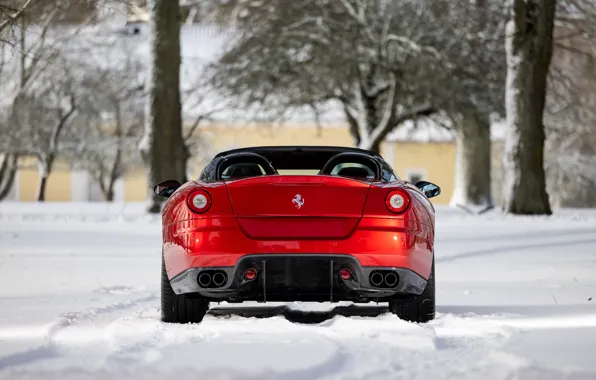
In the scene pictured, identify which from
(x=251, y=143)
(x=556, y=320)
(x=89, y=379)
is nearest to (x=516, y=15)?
(x=556, y=320)

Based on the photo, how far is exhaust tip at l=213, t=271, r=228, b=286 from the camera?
250 inches

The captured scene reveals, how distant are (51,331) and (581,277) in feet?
18.2

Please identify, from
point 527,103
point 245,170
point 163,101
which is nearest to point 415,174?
point 527,103

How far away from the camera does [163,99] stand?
22.3 metres

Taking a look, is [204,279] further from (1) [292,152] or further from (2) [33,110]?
(2) [33,110]

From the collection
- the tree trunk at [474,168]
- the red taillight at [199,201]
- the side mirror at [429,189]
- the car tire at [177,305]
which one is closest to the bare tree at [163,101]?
the tree trunk at [474,168]

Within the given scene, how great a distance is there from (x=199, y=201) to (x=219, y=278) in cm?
46

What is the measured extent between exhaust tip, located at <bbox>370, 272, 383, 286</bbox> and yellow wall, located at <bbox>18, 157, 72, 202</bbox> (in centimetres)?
4503

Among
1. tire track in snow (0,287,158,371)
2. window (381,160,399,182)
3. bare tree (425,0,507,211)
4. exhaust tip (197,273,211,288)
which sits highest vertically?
bare tree (425,0,507,211)

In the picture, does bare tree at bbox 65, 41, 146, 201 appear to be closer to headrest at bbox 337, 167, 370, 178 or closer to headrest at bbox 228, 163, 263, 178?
headrest at bbox 228, 163, 263, 178

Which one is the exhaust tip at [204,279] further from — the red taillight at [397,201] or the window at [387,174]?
the window at [387,174]

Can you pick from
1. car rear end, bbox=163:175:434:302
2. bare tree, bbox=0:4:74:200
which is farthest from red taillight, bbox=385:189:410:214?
bare tree, bbox=0:4:74:200

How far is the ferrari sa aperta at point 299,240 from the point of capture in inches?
247

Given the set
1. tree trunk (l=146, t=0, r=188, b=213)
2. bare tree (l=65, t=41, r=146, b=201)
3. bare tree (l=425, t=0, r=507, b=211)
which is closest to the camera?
Result: tree trunk (l=146, t=0, r=188, b=213)
